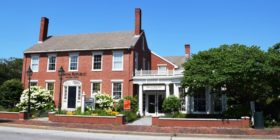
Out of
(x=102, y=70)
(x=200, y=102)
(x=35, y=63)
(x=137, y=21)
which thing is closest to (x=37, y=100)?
(x=35, y=63)

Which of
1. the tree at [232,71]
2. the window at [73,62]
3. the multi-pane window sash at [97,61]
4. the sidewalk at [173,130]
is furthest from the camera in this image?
the window at [73,62]

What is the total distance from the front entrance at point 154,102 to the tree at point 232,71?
28.6 feet

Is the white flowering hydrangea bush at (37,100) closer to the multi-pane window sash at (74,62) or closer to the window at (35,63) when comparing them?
the multi-pane window sash at (74,62)

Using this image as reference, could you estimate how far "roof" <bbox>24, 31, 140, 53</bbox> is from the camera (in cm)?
3183

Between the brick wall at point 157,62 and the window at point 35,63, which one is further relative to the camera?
the brick wall at point 157,62

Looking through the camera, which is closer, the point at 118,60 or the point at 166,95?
the point at 166,95

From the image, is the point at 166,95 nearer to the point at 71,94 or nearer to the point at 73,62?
the point at 71,94

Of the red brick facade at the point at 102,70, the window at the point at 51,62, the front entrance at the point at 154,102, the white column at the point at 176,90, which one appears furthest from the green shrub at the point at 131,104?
the window at the point at 51,62

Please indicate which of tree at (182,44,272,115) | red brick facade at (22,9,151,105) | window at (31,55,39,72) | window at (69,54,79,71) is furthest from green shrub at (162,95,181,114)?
window at (31,55,39,72)

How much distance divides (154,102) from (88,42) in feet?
34.7

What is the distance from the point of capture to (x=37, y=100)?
97.2 ft

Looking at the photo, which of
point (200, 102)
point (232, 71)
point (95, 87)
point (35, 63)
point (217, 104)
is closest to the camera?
point (232, 71)

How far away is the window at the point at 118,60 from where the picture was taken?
102ft

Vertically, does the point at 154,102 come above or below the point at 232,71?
below
